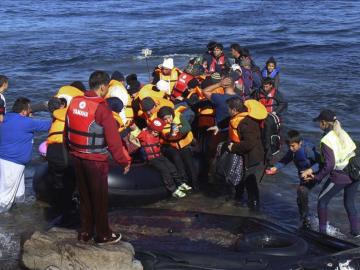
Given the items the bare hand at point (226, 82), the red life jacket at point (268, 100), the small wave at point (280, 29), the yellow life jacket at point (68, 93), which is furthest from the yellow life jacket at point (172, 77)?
the small wave at point (280, 29)

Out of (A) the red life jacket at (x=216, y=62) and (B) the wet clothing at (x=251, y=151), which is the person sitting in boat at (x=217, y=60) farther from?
(B) the wet clothing at (x=251, y=151)

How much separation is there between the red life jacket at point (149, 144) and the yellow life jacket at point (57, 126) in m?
1.15

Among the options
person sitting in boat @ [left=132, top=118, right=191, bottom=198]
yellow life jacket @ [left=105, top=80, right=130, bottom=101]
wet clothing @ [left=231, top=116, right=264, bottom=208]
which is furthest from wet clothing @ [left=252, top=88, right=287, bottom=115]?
yellow life jacket @ [left=105, top=80, right=130, bottom=101]

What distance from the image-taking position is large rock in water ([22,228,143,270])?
4.94m

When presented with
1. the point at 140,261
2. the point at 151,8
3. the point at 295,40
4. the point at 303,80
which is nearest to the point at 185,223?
the point at 140,261

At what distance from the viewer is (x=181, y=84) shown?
9.59 metres

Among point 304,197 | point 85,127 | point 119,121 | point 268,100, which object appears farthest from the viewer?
point 268,100

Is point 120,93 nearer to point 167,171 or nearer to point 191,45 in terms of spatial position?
point 167,171

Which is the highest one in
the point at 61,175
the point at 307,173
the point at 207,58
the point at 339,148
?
the point at 207,58

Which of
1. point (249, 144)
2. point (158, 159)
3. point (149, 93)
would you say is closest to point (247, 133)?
point (249, 144)

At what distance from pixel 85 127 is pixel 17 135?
8.95 ft

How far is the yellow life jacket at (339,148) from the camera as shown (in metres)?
6.37

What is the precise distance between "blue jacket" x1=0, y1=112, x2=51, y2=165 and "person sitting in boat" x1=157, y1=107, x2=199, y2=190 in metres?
1.60

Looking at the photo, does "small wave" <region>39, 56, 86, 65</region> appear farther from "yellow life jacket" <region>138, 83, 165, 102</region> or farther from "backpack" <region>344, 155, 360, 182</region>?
"backpack" <region>344, 155, 360, 182</region>
